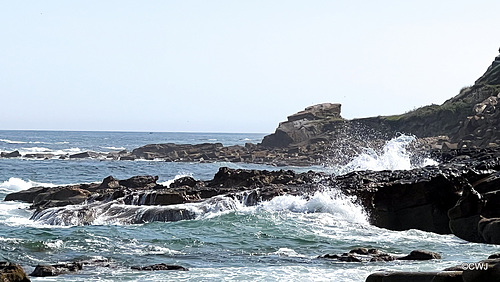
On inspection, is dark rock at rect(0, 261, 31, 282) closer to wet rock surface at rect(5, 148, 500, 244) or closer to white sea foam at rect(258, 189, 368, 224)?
wet rock surface at rect(5, 148, 500, 244)

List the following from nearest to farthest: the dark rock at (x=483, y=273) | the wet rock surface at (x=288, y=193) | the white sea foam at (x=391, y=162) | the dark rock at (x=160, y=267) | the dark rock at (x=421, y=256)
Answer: the dark rock at (x=483, y=273), the dark rock at (x=160, y=267), the dark rock at (x=421, y=256), the wet rock surface at (x=288, y=193), the white sea foam at (x=391, y=162)

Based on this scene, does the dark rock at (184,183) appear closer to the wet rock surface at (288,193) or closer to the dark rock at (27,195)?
the wet rock surface at (288,193)

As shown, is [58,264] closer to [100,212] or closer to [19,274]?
[19,274]

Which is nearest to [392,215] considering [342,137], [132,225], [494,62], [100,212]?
[132,225]

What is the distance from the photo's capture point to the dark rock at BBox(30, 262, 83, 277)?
15.6 m

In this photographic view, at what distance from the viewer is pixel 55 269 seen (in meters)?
16.0

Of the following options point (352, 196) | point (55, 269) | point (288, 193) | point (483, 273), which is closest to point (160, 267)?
point (55, 269)

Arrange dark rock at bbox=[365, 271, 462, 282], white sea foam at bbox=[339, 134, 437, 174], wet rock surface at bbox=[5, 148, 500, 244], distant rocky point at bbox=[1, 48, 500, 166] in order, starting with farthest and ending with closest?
1. distant rocky point at bbox=[1, 48, 500, 166]
2. white sea foam at bbox=[339, 134, 437, 174]
3. wet rock surface at bbox=[5, 148, 500, 244]
4. dark rock at bbox=[365, 271, 462, 282]

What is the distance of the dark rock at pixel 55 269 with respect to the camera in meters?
15.6

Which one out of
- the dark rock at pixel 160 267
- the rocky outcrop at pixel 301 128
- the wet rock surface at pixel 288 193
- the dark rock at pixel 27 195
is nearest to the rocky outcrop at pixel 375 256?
the wet rock surface at pixel 288 193

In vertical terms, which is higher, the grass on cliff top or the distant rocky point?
the grass on cliff top

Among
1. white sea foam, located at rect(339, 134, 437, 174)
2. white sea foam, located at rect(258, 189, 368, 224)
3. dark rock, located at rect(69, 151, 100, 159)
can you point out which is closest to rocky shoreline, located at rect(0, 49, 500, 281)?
white sea foam, located at rect(258, 189, 368, 224)

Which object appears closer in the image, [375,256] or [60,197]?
[375,256]

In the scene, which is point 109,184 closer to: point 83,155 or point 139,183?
point 139,183
